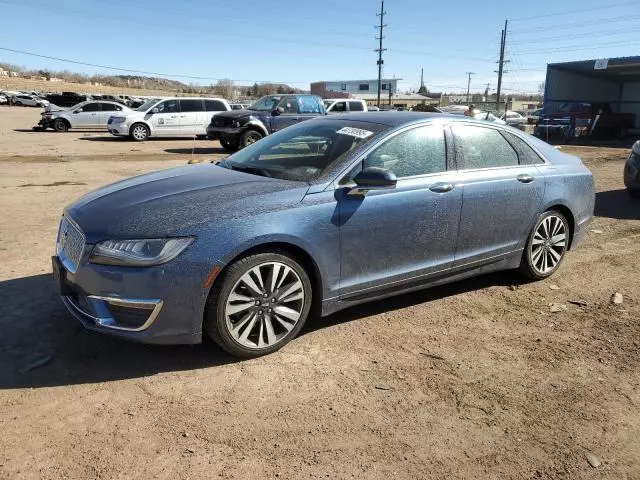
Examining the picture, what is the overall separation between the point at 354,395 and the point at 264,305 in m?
0.83

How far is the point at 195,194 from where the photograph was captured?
365cm

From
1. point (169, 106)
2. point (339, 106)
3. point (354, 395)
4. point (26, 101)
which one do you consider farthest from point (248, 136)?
point (26, 101)

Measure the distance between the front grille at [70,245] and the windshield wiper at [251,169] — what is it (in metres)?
1.36

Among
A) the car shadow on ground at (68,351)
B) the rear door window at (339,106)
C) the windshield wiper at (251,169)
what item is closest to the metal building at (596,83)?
the rear door window at (339,106)

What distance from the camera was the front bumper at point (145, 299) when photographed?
3166 millimetres

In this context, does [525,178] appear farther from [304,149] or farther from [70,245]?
[70,245]

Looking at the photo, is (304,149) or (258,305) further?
(304,149)

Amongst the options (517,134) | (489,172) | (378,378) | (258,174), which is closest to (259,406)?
(378,378)

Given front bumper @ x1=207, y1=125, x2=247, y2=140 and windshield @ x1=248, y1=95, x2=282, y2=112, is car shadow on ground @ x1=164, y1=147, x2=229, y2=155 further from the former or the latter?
windshield @ x1=248, y1=95, x2=282, y2=112

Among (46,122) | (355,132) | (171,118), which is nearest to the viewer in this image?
(355,132)

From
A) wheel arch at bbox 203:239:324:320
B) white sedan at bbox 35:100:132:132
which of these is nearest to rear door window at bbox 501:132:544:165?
wheel arch at bbox 203:239:324:320

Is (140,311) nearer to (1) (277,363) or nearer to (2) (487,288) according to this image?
(1) (277,363)

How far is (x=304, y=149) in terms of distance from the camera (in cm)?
435

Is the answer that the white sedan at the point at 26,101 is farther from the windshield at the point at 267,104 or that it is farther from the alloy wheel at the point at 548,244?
the alloy wheel at the point at 548,244
